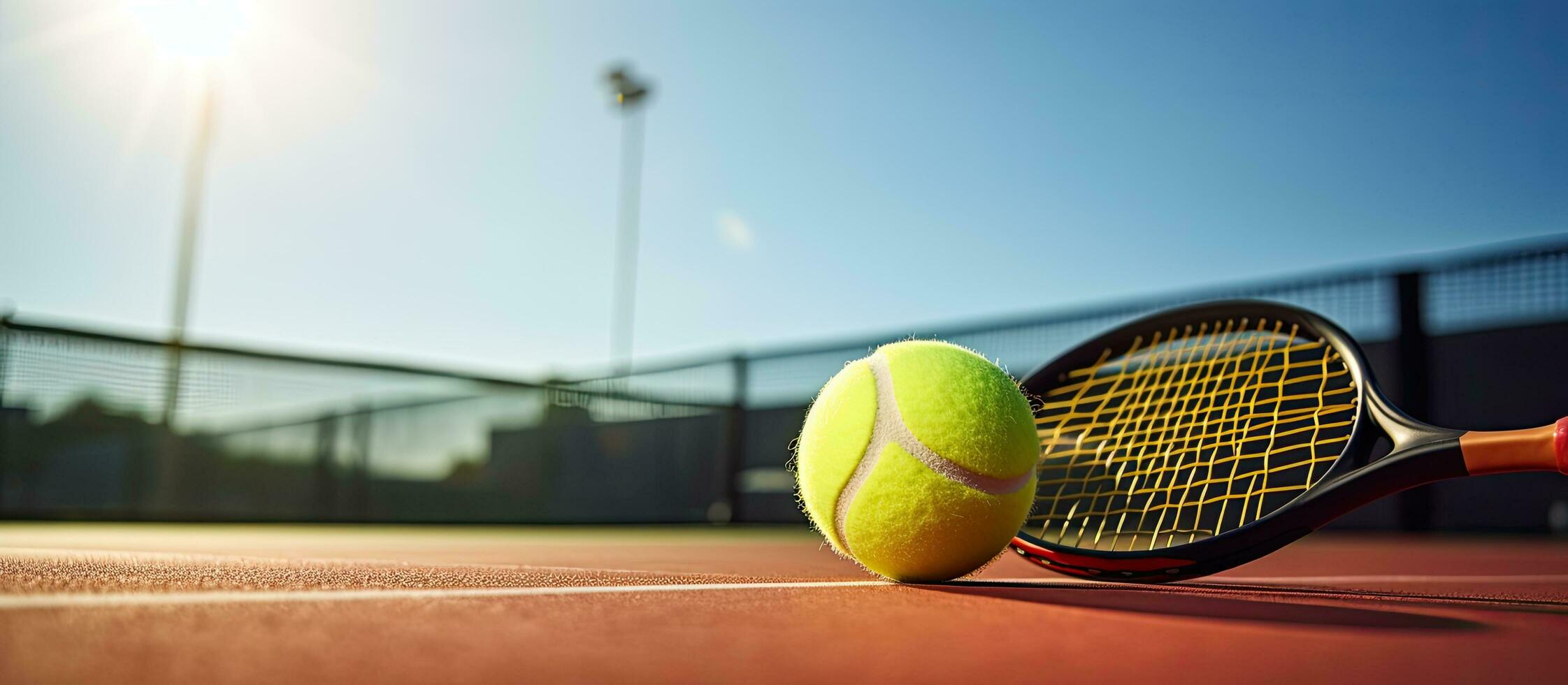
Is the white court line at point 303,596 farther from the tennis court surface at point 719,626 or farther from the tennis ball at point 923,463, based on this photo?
the tennis ball at point 923,463

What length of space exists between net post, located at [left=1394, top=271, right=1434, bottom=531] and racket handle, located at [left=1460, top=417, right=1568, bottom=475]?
630cm

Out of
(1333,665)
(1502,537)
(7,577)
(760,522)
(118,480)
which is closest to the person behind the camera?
(1333,665)

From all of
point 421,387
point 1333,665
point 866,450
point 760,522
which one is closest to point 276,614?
point 866,450

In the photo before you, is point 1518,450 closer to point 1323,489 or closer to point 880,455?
point 1323,489

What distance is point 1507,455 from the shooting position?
1880 millimetres

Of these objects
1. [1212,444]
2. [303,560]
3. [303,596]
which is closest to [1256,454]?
[1212,444]

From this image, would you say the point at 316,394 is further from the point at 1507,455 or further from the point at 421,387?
the point at 1507,455

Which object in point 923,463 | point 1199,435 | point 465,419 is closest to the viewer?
point 923,463

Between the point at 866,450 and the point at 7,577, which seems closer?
the point at 7,577

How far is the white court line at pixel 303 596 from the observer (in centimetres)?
145

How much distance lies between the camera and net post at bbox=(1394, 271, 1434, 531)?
752cm

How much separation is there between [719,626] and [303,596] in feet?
2.17

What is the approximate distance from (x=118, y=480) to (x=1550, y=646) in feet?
27.0

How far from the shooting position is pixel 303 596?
5.42 feet
